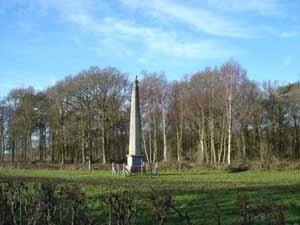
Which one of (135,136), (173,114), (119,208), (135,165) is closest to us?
(119,208)

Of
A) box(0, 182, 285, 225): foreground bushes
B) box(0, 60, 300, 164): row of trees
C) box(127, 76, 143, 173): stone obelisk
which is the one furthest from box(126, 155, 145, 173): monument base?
box(0, 182, 285, 225): foreground bushes

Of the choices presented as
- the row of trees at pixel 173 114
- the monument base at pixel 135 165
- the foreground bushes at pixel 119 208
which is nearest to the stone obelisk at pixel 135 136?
the monument base at pixel 135 165

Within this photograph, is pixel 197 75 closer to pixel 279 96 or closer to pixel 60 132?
pixel 279 96

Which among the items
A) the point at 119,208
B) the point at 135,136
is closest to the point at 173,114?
the point at 135,136

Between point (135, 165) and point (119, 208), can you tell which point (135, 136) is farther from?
point (119, 208)

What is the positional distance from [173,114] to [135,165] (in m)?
19.1

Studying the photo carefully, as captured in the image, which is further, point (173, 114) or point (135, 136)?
point (173, 114)

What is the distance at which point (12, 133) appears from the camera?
55.3m

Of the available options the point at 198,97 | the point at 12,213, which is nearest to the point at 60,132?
the point at 198,97

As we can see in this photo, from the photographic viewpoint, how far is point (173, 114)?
174 ft

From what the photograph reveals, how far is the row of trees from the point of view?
1939 inches

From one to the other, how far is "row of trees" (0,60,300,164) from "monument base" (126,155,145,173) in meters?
13.9

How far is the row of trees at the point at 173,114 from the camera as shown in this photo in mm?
49250

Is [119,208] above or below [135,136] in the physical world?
below
